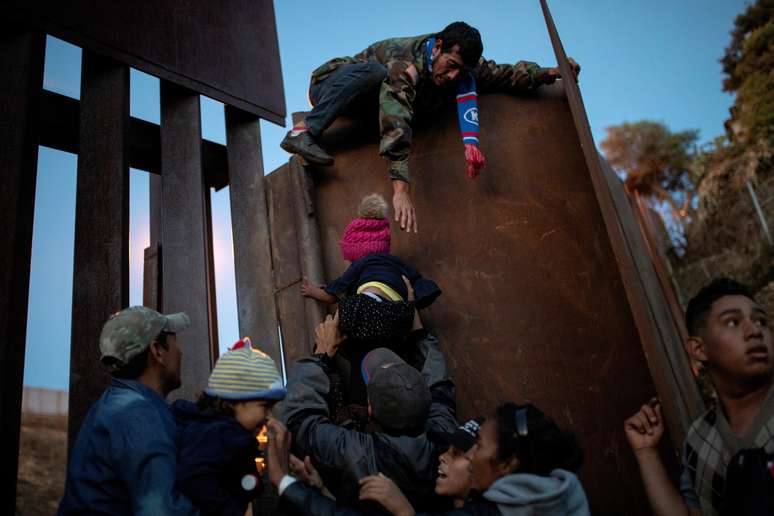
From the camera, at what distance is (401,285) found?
312 cm

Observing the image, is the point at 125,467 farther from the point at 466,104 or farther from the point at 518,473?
the point at 466,104

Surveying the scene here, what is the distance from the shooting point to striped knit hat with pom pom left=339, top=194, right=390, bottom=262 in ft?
11.0

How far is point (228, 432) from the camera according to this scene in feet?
6.24

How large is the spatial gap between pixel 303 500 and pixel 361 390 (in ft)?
3.40

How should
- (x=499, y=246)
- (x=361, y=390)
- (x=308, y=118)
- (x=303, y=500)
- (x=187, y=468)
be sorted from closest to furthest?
1. (x=187, y=468)
2. (x=303, y=500)
3. (x=361, y=390)
4. (x=499, y=246)
5. (x=308, y=118)

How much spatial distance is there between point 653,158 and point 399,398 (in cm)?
2705

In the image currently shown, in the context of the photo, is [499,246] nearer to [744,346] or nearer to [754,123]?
[744,346]

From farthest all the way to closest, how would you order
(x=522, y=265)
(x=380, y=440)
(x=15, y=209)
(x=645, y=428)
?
(x=522, y=265) < (x=15, y=209) < (x=645, y=428) < (x=380, y=440)

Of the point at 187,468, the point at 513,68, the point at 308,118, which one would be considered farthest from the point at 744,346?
the point at 308,118

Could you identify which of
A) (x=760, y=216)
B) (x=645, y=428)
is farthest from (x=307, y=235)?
(x=760, y=216)

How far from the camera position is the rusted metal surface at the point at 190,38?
3.25 meters

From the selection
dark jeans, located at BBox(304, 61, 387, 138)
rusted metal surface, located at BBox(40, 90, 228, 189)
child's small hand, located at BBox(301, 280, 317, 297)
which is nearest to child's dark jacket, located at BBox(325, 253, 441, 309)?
child's small hand, located at BBox(301, 280, 317, 297)

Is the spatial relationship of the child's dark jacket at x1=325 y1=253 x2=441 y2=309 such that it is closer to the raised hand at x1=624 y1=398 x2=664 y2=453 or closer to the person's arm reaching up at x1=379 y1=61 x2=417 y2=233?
the person's arm reaching up at x1=379 y1=61 x2=417 y2=233

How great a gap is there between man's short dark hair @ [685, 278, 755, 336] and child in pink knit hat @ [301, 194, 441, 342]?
4.32 feet
